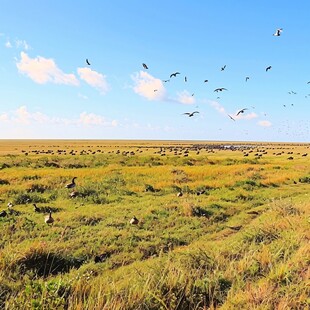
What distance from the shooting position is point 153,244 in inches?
440

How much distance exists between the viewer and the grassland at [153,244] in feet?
18.0

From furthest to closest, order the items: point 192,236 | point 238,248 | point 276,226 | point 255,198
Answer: point 255,198
point 192,236
point 276,226
point 238,248

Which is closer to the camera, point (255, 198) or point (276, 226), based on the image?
point (276, 226)

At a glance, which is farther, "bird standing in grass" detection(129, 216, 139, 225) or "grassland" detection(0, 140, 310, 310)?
"bird standing in grass" detection(129, 216, 139, 225)

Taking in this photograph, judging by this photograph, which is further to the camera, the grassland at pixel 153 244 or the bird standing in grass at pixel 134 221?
the bird standing in grass at pixel 134 221

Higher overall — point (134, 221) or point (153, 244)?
point (134, 221)

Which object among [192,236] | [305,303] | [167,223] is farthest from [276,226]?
[305,303]

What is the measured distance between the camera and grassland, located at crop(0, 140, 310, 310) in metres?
5.50

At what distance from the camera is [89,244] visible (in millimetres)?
10812

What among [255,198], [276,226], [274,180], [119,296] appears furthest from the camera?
[274,180]

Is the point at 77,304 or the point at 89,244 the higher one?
the point at 77,304

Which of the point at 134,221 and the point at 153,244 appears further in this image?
the point at 134,221

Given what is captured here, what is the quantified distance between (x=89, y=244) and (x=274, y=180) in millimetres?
18617

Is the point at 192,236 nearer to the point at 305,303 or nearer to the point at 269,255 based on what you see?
the point at 269,255
